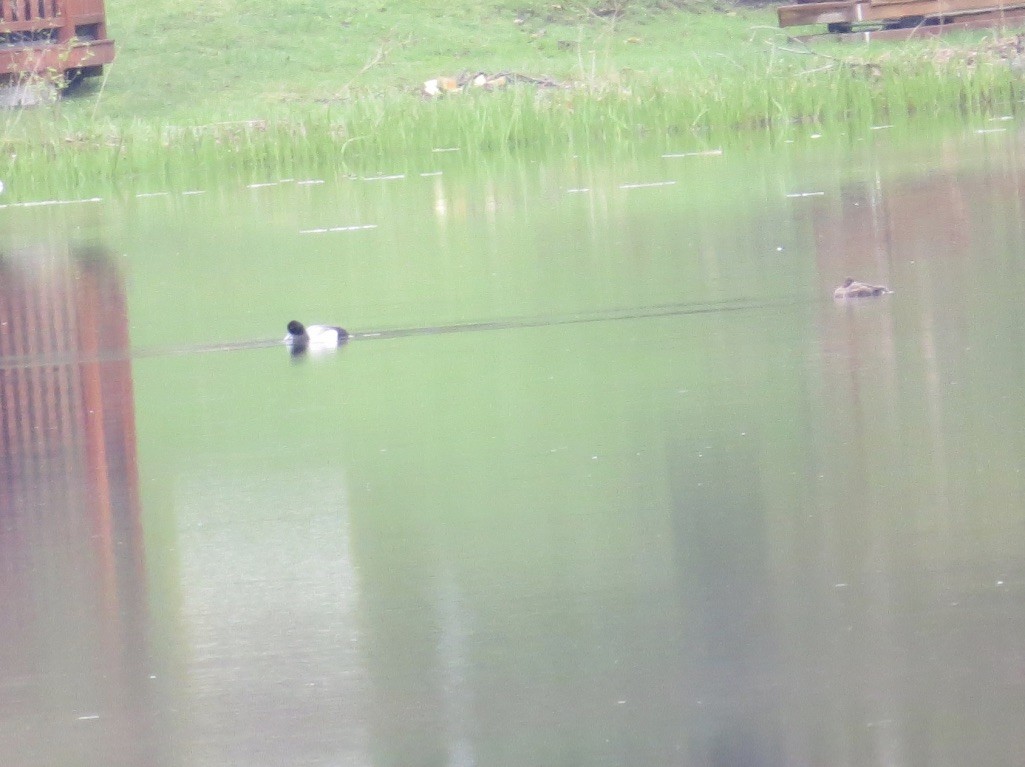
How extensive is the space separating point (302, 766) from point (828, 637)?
40.4 inches

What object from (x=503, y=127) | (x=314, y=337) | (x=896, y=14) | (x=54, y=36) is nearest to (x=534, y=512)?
(x=314, y=337)

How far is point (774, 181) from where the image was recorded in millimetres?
12055

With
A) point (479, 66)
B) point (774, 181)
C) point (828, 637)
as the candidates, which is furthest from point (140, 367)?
point (479, 66)

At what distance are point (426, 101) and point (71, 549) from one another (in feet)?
47.2

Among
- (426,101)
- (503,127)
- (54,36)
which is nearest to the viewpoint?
(503,127)

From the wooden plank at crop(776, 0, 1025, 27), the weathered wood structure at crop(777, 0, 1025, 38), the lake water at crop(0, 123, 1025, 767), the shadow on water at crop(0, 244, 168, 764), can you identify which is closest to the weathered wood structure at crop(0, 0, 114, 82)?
the weathered wood structure at crop(777, 0, 1025, 38)

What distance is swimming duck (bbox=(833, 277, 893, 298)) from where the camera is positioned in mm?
7215

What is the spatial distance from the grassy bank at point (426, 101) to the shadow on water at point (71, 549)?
826cm

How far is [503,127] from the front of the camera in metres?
16.4

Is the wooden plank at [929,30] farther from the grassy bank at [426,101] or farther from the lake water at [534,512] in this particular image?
the lake water at [534,512]

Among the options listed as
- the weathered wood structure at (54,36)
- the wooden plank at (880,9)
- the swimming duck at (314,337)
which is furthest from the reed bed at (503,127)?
the swimming duck at (314,337)

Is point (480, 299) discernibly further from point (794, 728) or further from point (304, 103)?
point (304, 103)

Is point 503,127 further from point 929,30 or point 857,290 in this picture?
point 857,290

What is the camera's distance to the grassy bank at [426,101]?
16250 millimetres
